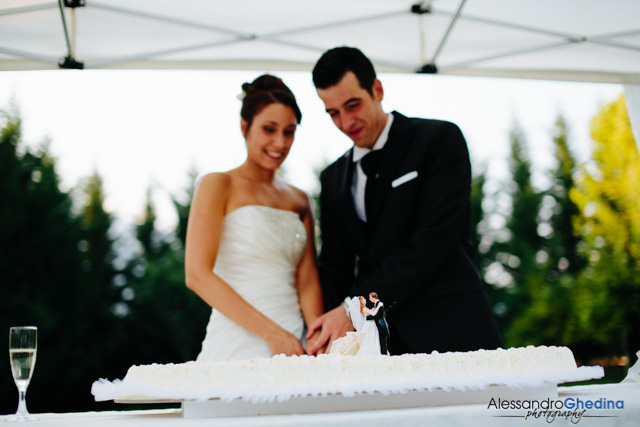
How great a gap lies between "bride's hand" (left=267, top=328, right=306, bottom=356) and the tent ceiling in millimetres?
1872

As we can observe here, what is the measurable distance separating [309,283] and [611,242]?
440 inches

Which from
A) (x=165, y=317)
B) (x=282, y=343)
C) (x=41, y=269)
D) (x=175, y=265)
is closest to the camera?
(x=282, y=343)

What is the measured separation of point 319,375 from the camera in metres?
1.14

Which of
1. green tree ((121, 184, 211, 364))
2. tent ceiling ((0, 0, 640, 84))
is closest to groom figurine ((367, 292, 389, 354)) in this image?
tent ceiling ((0, 0, 640, 84))

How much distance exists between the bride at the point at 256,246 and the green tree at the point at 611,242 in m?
10.5

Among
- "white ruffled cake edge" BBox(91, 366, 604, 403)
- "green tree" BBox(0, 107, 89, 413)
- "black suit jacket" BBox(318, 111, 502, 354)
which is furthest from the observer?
"green tree" BBox(0, 107, 89, 413)

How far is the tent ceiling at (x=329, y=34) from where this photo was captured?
3.14 meters

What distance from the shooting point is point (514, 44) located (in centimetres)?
352

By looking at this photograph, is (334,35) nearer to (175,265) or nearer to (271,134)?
(271,134)

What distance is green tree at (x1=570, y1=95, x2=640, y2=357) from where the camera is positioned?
1152cm

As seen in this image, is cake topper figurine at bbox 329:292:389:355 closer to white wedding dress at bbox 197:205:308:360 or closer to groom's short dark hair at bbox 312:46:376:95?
white wedding dress at bbox 197:205:308:360

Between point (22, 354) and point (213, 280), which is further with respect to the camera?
point (213, 280)

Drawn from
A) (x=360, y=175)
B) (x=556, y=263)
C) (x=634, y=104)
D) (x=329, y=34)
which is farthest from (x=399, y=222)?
(x=556, y=263)

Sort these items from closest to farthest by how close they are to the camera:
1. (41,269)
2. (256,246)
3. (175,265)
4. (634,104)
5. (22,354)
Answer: (22,354), (256,246), (634,104), (41,269), (175,265)
